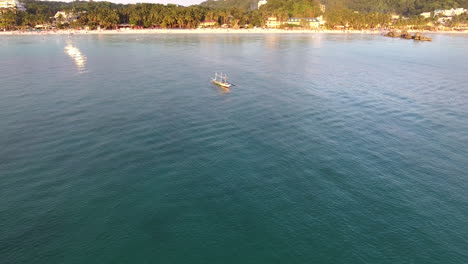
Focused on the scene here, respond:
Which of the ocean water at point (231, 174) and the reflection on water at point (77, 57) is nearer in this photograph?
the ocean water at point (231, 174)

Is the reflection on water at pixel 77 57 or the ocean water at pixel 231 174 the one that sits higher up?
the reflection on water at pixel 77 57

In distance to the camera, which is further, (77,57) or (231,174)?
(77,57)

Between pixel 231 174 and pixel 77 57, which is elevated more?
pixel 77 57

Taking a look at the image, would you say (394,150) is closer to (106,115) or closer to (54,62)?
→ (106,115)

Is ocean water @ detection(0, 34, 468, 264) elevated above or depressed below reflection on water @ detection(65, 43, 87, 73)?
below

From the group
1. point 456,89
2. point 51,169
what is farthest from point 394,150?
point 456,89
